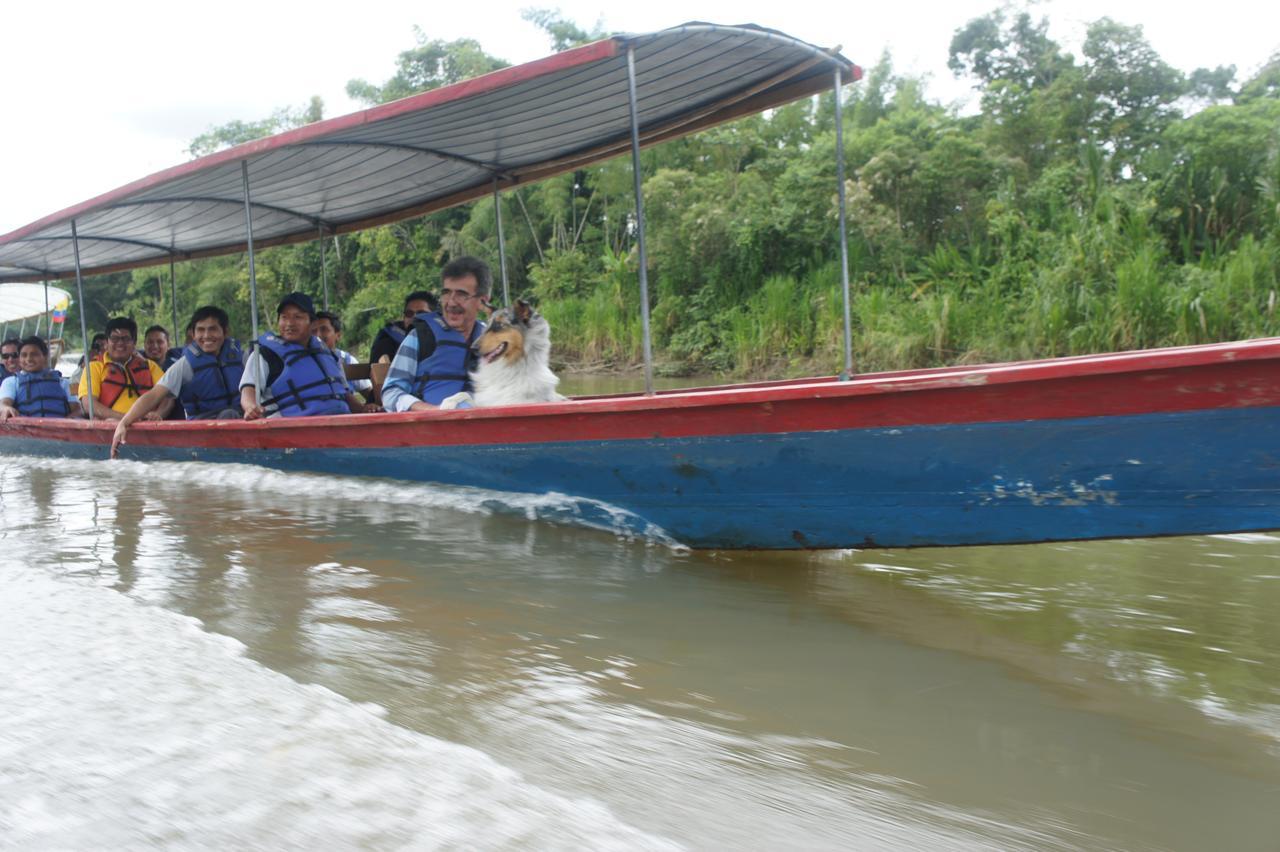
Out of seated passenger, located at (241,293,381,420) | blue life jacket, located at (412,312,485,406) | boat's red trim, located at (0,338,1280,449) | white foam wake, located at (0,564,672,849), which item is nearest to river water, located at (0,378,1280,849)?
white foam wake, located at (0,564,672,849)

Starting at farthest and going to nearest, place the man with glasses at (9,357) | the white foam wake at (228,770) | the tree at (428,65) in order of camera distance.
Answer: the tree at (428,65) → the man with glasses at (9,357) → the white foam wake at (228,770)

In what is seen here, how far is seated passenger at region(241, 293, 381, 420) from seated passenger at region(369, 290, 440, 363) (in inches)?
30.4

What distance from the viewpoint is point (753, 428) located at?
10.6 ft

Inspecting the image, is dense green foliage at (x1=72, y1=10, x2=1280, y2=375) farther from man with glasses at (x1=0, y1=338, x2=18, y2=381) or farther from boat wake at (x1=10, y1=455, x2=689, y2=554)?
man with glasses at (x1=0, y1=338, x2=18, y2=381)

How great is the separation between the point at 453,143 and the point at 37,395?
469 cm

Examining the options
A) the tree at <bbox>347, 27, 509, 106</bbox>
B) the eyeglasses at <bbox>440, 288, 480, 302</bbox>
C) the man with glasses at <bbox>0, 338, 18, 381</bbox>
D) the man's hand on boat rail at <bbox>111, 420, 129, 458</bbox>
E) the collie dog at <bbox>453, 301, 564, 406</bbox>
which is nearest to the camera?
the collie dog at <bbox>453, 301, 564, 406</bbox>

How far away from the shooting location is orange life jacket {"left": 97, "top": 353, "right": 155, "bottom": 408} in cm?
698

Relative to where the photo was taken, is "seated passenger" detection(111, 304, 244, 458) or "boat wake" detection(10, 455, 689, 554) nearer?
"boat wake" detection(10, 455, 689, 554)

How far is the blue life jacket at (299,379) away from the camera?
17.3 feet

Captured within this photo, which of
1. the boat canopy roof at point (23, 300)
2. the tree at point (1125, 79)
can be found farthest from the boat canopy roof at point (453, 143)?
the tree at point (1125, 79)

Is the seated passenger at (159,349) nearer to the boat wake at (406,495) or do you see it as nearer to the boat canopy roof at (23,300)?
the boat wake at (406,495)

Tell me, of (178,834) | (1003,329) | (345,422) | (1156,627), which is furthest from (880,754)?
(1003,329)

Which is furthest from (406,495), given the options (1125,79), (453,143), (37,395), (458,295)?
(1125,79)

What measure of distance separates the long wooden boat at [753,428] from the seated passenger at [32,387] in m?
2.21
